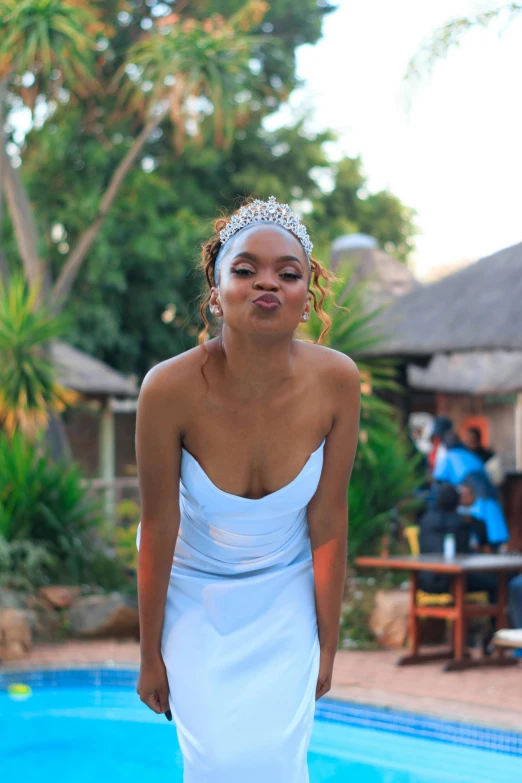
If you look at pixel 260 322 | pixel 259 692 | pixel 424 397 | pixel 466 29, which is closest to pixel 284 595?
pixel 259 692

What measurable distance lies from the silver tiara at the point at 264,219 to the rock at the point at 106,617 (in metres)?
6.71

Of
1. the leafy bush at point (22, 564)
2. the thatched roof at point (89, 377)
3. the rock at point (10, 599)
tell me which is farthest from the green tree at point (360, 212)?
the rock at point (10, 599)

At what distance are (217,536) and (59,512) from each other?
7374mm

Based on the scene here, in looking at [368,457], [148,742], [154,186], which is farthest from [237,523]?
[154,186]

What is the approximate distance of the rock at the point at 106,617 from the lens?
8.64 metres

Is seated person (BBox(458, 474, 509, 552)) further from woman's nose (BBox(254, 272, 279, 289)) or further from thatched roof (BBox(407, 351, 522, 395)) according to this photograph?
woman's nose (BBox(254, 272, 279, 289))

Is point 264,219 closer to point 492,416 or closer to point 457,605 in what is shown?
point 457,605

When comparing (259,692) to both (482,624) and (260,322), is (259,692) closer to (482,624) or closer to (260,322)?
(260,322)

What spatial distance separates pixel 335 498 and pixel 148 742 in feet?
16.1

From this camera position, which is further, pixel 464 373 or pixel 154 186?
pixel 154 186

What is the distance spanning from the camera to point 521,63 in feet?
32.1

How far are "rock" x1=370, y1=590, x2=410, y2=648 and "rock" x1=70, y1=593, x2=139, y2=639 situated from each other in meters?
2.03

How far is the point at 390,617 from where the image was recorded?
326 inches

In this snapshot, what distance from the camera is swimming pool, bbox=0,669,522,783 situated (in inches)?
224
